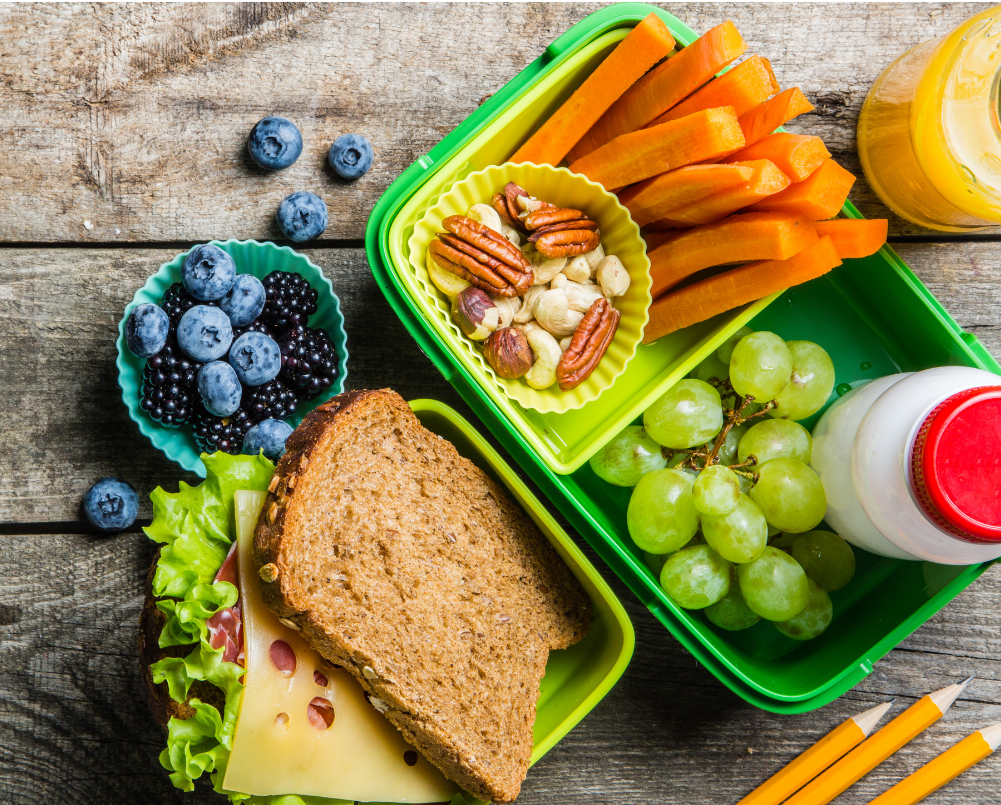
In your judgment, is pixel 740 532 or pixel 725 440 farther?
pixel 725 440

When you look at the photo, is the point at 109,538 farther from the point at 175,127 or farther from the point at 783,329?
the point at 783,329

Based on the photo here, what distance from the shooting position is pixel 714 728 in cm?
112

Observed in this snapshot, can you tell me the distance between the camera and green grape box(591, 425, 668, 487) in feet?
3.31

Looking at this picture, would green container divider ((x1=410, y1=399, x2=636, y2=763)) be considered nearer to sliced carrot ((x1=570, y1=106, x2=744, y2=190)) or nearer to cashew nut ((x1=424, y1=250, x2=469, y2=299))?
cashew nut ((x1=424, y1=250, x2=469, y2=299))

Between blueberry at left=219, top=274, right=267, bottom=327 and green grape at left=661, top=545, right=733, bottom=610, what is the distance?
0.71 m

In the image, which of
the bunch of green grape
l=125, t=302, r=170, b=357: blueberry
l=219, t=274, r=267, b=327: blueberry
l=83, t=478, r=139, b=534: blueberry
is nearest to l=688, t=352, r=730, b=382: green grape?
the bunch of green grape

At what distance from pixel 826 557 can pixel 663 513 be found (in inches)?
11.2

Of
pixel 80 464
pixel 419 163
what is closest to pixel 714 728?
pixel 419 163

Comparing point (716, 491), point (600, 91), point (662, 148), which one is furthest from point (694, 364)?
point (600, 91)

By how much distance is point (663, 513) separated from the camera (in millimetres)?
940

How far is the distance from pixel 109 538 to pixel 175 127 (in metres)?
0.67

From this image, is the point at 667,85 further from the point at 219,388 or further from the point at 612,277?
the point at 219,388

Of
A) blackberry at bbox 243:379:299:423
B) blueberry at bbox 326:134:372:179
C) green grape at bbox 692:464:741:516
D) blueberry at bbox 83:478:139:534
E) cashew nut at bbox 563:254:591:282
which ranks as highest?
blueberry at bbox 326:134:372:179

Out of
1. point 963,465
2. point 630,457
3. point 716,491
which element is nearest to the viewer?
point 963,465
